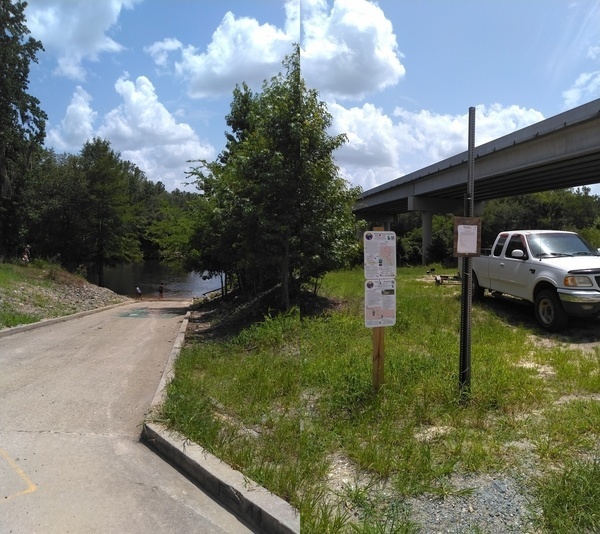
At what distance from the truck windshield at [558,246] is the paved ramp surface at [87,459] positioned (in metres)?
7.53

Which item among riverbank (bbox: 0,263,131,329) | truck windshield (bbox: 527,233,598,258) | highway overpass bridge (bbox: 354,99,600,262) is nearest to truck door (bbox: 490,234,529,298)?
truck windshield (bbox: 527,233,598,258)

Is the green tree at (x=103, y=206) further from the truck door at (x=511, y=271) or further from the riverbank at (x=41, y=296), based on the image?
the truck door at (x=511, y=271)

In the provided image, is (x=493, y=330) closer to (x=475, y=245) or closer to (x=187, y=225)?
(x=475, y=245)

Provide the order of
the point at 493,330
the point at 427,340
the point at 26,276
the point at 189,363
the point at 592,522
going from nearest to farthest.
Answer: the point at 592,522
the point at 189,363
the point at 427,340
the point at 493,330
the point at 26,276

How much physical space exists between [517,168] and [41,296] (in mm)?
25396

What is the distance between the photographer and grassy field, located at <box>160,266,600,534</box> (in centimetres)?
353

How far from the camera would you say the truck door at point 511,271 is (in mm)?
10047

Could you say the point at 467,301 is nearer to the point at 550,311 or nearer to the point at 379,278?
the point at 379,278

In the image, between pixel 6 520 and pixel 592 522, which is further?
pixel 6 520

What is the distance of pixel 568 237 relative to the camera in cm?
1027

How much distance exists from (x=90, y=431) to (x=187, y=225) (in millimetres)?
16866

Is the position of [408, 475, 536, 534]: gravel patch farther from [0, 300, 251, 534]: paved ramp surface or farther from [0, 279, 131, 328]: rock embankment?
[0, 279, 131, 328]: rock embankment

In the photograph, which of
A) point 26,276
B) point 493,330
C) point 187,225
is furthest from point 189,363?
point 26,276


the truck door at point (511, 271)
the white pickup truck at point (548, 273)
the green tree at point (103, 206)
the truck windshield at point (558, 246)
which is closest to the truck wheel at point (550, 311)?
the white pickup truck at point (548, 273)
